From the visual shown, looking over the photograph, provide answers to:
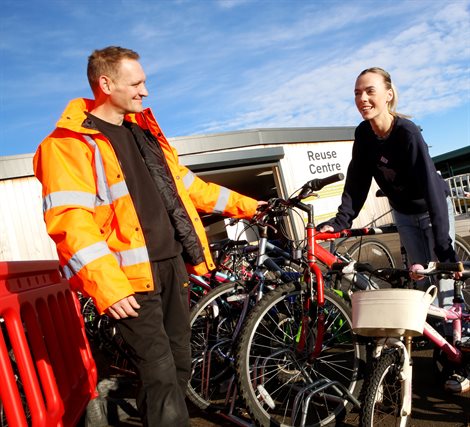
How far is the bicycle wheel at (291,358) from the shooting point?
2.70 metres

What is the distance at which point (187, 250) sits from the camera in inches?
97.3

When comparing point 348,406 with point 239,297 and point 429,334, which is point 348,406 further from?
point 239,297

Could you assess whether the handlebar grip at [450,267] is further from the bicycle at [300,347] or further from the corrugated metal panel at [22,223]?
the corrugated metal panel at [22,223]

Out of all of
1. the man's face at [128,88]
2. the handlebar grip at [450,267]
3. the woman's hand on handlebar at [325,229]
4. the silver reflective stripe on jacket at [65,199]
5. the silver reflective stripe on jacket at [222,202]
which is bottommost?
the handlebar grip at [450,267]

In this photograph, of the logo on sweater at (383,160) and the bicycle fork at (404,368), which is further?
the logo on sweater at (383,160)

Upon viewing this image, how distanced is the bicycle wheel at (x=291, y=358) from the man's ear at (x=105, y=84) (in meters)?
1.53

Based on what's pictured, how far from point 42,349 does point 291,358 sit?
1.56 m

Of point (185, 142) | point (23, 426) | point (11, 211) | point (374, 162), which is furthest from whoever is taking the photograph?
point (185, 142)

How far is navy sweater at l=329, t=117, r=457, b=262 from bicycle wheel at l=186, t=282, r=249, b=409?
3.38 ft

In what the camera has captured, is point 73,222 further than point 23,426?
No

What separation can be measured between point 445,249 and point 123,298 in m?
2.08

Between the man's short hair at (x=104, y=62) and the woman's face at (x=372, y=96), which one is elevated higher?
the man's short hair at (x=104, y=62)

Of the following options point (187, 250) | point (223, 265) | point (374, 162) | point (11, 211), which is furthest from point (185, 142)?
point (187, 250)


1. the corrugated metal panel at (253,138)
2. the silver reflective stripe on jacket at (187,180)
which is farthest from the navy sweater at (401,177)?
the corrugated metal panel at (253,138)
